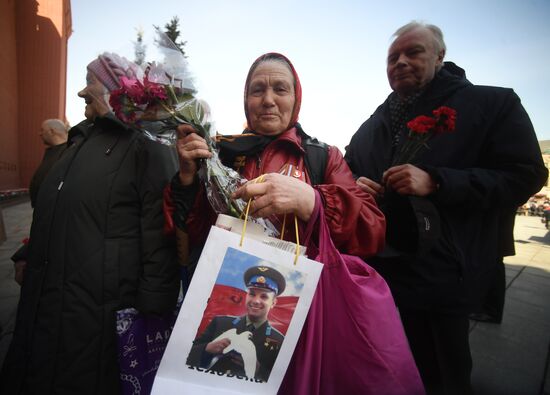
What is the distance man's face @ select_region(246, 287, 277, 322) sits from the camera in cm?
80

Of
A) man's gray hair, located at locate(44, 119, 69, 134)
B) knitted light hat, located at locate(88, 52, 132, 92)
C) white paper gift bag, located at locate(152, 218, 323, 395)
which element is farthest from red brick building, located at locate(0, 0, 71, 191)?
white paper gift bag, located at locate(152, 218, 323, 395)

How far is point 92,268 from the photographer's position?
1.34 meters

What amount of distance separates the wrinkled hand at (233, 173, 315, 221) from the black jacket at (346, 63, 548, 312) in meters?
0.70

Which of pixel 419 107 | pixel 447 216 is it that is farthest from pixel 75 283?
pixel 419 107

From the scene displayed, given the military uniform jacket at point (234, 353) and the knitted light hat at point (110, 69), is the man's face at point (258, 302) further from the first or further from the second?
the knitted light hat at point (110, 69)

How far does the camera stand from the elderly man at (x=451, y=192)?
4.15ft

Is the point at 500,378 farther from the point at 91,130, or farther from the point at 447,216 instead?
the point at 91,130

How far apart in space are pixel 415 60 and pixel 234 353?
5.48 feet

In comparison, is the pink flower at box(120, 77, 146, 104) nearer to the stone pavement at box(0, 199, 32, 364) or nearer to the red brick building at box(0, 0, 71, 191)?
the stone pavement at box(0, 199, 32, 364)

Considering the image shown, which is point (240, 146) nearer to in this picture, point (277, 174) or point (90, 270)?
point (277, 174)

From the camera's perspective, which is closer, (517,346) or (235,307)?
(235,307)

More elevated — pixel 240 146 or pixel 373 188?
pixel 240 146

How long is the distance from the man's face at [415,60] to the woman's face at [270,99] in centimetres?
69

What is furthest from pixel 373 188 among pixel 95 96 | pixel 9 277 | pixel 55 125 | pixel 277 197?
pixel 9 277
